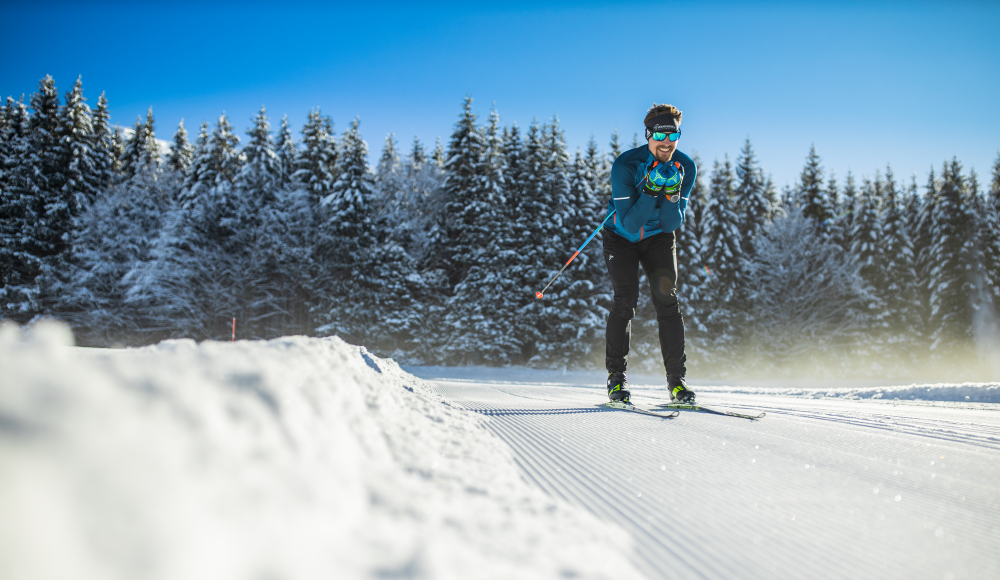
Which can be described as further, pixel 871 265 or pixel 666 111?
pixel 871 265

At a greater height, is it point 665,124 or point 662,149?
point 665,124

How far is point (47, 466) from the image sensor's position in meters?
0.50

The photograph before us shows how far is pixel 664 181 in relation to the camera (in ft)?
9.86

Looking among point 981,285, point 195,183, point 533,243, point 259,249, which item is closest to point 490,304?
point 533,243

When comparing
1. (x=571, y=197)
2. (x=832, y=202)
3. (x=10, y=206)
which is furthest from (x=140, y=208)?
(x=832, y=202)

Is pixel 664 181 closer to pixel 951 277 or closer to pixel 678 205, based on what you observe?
pixel 678 205

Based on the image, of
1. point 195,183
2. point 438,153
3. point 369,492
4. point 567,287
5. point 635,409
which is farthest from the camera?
point 438,153

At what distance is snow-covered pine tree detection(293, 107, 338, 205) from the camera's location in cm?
2348

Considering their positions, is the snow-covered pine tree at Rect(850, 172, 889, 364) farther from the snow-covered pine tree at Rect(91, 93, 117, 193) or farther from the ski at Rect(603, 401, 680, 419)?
the snow-covered pine tree at Rect(91, 93, 117, 193)

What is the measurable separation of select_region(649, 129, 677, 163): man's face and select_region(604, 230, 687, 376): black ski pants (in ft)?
1.53

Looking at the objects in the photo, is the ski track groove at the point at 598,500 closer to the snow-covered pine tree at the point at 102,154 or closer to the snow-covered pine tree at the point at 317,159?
the snow-covered pine tree at the point at 317,159

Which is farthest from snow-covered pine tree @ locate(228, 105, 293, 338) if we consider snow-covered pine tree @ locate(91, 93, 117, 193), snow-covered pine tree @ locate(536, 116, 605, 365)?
snow-covered pine tree @ locate(536, 116, 605, 365)

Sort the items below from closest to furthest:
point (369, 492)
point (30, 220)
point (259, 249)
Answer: point (369, 492) → point (259, 249) → point (30, 220)

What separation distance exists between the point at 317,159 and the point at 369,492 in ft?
85.6
